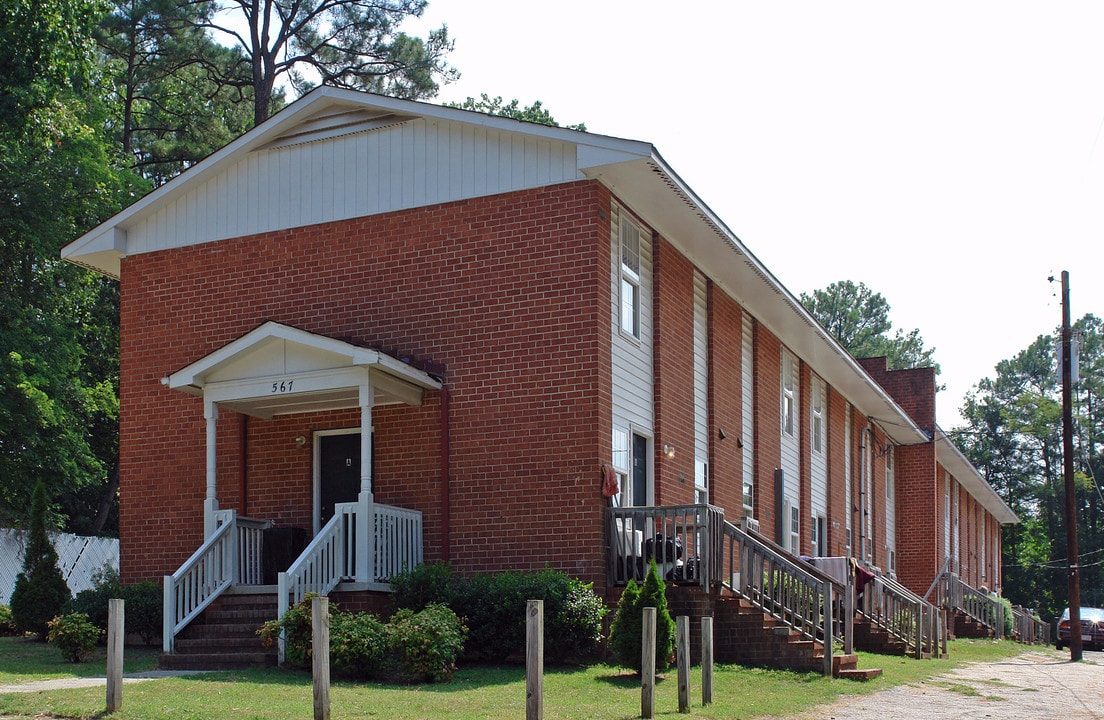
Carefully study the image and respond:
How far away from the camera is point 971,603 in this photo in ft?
121

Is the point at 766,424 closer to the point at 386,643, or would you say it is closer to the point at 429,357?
the point at 429,357

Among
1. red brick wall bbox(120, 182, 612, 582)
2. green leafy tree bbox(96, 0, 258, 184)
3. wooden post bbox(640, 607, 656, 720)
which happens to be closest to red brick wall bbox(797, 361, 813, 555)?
red brick wall bbox(120, 182, 612, 582)

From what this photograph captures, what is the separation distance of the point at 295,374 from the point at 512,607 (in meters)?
4.77

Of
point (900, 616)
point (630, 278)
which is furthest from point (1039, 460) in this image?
point (630, 278)

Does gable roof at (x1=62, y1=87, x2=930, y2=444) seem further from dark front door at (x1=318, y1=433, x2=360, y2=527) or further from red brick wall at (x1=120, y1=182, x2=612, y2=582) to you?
dark front door at (x1=318, y1=433, x2=360, y2=527)

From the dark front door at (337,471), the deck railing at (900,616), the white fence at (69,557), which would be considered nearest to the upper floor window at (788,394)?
the deck railing at (900,616)

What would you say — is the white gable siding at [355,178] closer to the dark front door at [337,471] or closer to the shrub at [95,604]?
the dark front door at [337,471]

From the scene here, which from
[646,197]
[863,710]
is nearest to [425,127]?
[646,197]

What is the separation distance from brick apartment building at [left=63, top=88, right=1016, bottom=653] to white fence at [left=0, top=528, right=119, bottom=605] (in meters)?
9.48

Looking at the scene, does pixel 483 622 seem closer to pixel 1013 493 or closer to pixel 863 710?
pixel 863 710

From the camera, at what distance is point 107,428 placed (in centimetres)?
3862

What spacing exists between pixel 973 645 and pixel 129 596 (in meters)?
20.4

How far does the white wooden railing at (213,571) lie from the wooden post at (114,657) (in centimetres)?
531

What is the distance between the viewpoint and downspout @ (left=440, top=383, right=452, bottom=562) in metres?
18.5
